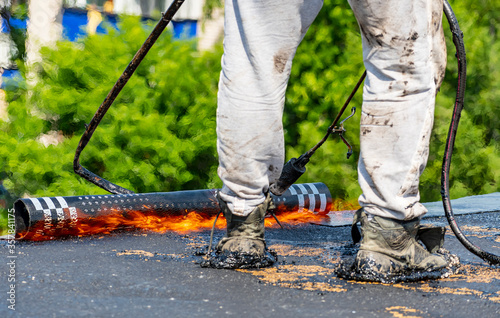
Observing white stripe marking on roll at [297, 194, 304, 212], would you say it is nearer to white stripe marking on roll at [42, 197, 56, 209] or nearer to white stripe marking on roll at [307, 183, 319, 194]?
white stripe marking on roll at [307, 183, 319, 194]

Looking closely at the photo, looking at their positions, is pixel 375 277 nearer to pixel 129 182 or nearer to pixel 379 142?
pixel 379 142

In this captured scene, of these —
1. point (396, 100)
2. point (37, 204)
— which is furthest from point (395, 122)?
point (37, 204)

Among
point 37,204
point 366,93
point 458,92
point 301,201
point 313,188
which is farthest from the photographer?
point 313,188

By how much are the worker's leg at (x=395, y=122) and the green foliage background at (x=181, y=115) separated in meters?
2.78

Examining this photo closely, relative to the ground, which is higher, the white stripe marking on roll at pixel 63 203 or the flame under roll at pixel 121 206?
the white stripe marking on roll at pixel 63 203

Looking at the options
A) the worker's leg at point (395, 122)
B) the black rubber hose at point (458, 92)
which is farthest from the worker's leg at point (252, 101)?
the black rubber hose at point (458, 92)

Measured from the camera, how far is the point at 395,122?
1964mm

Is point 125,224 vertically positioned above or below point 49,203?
below

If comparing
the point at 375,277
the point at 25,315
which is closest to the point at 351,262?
the point at 375,277

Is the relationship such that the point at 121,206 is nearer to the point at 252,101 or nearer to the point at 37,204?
the point at 37,204

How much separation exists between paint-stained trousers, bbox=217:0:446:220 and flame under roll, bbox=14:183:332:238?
927 millimetres

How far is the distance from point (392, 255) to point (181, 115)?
3276 mm

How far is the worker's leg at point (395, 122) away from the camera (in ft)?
6.34

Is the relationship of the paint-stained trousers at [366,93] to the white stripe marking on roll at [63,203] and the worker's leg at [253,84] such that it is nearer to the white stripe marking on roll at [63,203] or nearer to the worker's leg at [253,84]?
the worker's leg at [253,84]
